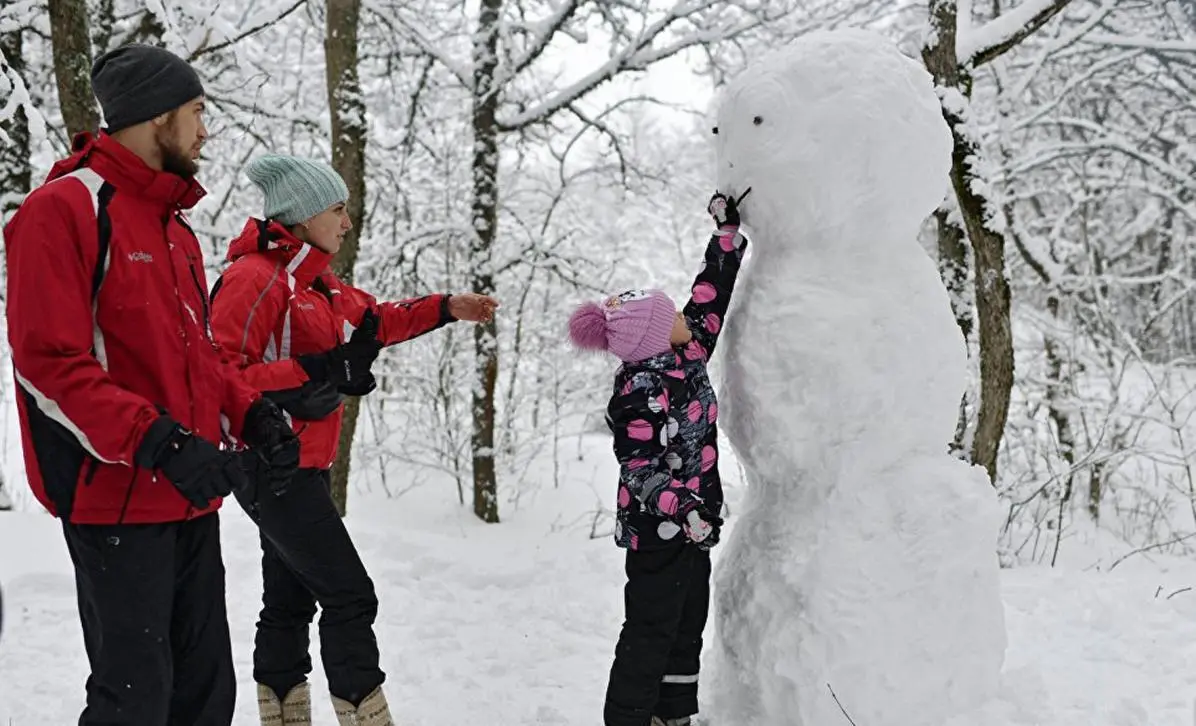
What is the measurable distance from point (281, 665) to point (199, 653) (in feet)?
2.20

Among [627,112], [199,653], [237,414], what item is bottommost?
[199,653]

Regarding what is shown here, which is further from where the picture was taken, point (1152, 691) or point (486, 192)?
point (486, 192)

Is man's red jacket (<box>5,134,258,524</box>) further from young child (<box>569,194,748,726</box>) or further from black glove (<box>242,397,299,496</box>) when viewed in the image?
young child (<box>569,194,748,726</box>)

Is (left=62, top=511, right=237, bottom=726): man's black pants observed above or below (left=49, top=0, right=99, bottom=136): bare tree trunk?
below

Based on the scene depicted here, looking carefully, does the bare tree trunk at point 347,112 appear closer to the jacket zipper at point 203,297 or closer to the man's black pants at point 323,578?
the man's black pants at point 323,578

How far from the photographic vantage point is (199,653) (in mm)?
2088

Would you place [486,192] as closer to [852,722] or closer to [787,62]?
[787,62]

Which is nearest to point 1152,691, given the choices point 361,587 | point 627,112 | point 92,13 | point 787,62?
point 787,62

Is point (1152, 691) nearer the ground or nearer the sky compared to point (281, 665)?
nearer the ground

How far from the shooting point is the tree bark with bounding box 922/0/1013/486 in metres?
4.22

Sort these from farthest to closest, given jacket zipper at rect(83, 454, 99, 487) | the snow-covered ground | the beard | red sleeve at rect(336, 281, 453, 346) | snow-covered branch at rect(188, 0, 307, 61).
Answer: snow-covered branch at rect(188, 0, 307, 61), the snow-covered ground, red sleeve at rect(336, 281, 453, 346), the beard, jacket zipper at rect(83, 454, 99, 487)

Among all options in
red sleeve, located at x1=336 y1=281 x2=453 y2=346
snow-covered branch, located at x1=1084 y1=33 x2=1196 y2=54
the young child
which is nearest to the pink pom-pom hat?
the young child

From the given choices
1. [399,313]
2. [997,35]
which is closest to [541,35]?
[997,35]

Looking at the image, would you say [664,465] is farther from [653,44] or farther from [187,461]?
[653,44]
